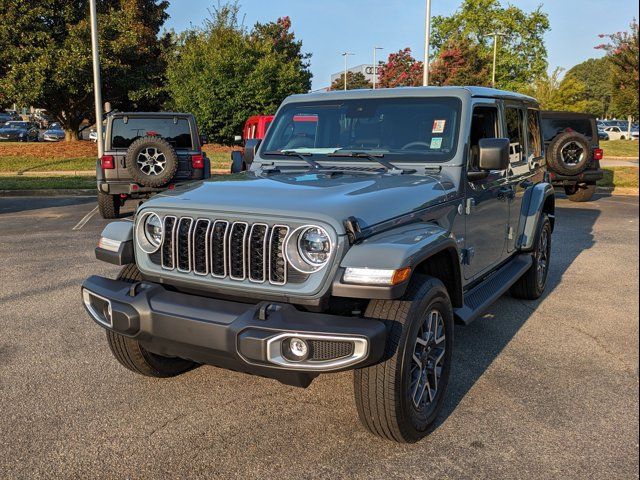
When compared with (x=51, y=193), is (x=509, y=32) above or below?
above

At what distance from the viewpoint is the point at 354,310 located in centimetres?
305

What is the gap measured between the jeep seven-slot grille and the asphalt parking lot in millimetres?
934

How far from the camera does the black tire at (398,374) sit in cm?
289

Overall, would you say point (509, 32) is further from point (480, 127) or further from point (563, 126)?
point (480, 127)

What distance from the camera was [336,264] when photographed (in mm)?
2830

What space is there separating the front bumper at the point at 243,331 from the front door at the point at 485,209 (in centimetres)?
160

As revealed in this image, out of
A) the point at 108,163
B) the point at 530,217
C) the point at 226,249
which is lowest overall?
the point at 530,217

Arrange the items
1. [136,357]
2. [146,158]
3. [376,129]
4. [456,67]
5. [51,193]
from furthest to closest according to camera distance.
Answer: [456,67] < [51,193] < [146,158] < [376,129] < [136,357]

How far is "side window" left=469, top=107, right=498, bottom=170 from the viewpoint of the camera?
164 inches

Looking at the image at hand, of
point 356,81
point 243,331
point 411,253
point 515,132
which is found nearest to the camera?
point 243,331

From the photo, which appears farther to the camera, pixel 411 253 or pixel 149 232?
pixel 149 232

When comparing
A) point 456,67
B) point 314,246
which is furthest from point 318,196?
point 456,67

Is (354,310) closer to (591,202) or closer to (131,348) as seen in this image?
(131,348)

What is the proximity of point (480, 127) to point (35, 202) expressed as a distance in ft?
37.1
